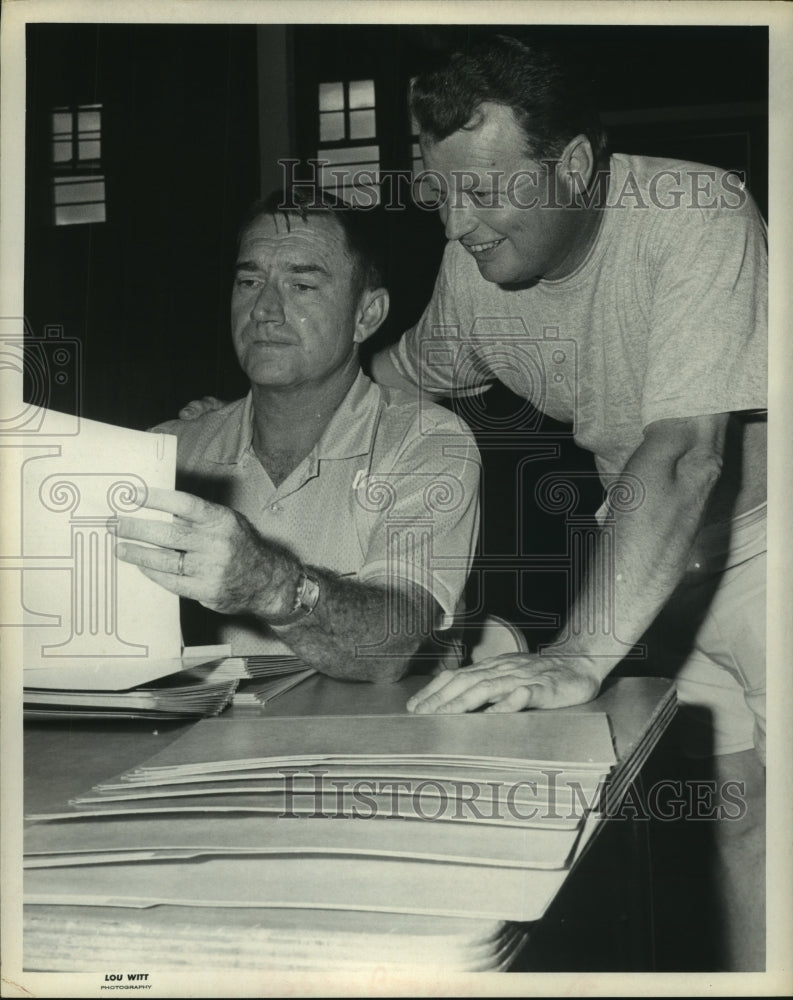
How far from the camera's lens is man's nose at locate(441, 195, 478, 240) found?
54.3 inches

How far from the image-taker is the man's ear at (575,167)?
1369 mm

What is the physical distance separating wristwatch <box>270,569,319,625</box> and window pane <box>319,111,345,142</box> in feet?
2.04

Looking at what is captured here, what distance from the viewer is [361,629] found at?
1282 millimetres

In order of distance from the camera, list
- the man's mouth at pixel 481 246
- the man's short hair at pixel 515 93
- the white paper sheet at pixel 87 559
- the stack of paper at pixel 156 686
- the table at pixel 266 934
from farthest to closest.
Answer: the man's mouth at pixel 481 246 < the man's short hair at pixel 515 93 < the white paper sheet at pixel 87 559 < the stack of paper at pixel 156 686 < the table at pixel 266 934

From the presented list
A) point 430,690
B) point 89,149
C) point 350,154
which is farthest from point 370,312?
point 430,690

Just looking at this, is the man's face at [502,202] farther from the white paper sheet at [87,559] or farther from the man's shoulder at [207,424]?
the white paper sheet at [87,559]

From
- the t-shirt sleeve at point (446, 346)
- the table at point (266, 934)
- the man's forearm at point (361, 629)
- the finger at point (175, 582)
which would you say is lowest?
the table at point (266, 934)

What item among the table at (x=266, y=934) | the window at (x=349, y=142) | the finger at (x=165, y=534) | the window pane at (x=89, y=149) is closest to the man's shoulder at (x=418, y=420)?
the window at (x=349, y=142)

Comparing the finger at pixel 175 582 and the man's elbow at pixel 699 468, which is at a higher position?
the man's elbow at pixel 699 468

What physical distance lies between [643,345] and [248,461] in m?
0.60

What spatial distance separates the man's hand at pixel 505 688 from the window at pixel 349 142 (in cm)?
71

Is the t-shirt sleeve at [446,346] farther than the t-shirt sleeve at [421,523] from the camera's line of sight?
Yes

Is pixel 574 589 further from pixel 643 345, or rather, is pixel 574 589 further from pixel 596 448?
pixel 643 345

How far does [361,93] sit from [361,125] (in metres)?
0.05
